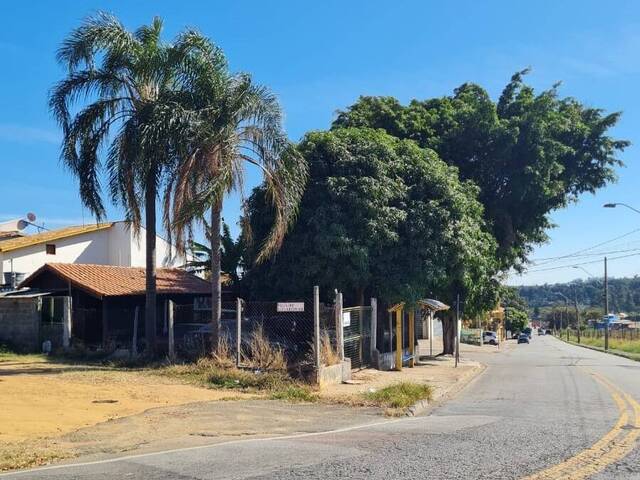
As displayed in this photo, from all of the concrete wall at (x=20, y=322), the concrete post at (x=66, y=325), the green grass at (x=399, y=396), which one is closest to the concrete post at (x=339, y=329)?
the green grass at (x=399, y=396)

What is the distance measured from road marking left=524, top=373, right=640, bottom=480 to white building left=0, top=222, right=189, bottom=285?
22712 millimetres

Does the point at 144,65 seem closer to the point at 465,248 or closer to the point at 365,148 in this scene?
the point at 365,148

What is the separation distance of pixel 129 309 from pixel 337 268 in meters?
8.85

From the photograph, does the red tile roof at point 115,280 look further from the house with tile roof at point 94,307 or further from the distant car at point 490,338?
the distant car at point 490,338

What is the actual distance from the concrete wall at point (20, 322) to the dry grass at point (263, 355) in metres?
9.72

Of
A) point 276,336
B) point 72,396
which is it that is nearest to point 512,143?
point 276,336

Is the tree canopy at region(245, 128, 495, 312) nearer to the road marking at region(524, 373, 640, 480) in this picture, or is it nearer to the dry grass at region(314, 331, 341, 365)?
the dry grass at region(314, 331, 341, 365)

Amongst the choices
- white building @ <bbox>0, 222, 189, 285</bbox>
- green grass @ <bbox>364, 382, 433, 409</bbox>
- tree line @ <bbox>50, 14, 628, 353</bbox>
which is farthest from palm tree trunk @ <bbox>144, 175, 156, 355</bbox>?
white building @ <bbox>0, 222, 189, 285</bbox>

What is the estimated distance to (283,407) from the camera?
12812 mm

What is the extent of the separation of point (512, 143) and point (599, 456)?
2473 cm

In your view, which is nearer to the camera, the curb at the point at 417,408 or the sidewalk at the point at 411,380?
the curb at the point at 417,408

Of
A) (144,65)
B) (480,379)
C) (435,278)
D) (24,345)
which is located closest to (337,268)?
(435,278)

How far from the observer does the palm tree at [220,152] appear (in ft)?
56.8

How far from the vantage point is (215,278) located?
18.2m
